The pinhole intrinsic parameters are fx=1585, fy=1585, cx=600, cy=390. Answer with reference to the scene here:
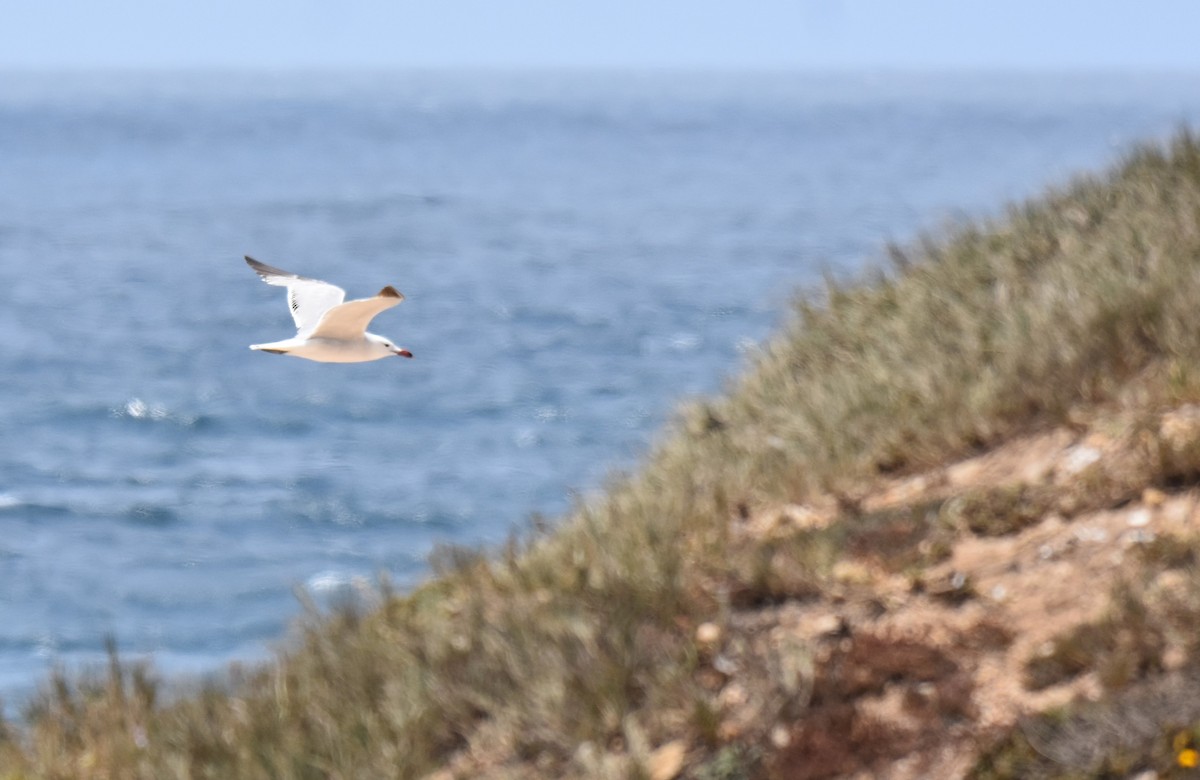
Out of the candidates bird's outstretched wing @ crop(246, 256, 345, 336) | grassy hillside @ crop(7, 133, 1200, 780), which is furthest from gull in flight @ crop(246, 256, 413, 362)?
grassy hillside @ crop(7, 133, 1200, 780)

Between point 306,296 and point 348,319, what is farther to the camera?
point 306,296

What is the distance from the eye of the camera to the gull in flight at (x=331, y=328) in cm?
815

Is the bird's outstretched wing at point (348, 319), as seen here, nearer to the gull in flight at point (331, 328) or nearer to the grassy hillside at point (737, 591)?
the gull in flight at point (331, 328)

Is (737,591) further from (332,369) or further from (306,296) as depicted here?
(332,369)

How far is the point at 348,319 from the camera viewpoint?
8367mm

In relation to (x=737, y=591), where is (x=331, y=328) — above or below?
above

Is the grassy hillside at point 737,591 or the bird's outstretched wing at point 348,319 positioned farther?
the bird's outstretched wing at point 348,319

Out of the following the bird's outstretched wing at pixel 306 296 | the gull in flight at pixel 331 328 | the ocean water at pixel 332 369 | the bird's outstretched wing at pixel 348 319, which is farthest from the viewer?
the ocean water at pixel 332 369

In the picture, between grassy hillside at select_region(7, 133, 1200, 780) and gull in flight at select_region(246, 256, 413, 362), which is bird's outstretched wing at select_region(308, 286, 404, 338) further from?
grassy hillside at select_region(7, 133, 1200, 780)

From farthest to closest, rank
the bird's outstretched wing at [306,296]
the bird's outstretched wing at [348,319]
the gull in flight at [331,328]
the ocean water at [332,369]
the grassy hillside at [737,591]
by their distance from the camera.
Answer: the ocean water at [332,369], the bird's outstretched wing at [306,296], the gull in flight at [331,328], the bird's outstretched wing at [348,319], the grassy hillside at [737,591]

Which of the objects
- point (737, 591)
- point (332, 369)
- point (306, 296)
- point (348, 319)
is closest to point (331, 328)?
point (348, 319)

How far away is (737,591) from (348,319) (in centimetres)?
285

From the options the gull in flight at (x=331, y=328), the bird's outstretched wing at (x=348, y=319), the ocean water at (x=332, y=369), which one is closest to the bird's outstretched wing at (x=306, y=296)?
the gull in flight at (x=331, y=328)

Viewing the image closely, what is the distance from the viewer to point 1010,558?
264 inches
